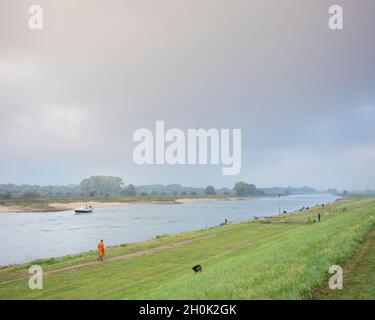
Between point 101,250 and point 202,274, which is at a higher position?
point 202,274

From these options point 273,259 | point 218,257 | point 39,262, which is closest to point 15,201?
point 39,262

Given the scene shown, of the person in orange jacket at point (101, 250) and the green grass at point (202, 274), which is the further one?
the person in orange jacket at point (101, 250)

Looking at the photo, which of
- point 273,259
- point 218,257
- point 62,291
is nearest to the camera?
point 273,259

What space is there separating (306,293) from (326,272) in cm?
240

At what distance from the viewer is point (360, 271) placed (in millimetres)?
14039

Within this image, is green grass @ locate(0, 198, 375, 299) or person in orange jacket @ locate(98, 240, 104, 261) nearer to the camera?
green grass @ locate(0, 198, 375, 299)

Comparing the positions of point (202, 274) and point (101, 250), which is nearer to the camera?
point (202, 274)

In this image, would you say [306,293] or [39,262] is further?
[39,262]

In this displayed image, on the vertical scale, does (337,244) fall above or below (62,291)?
above

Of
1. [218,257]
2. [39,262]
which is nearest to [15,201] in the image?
[39,262]
